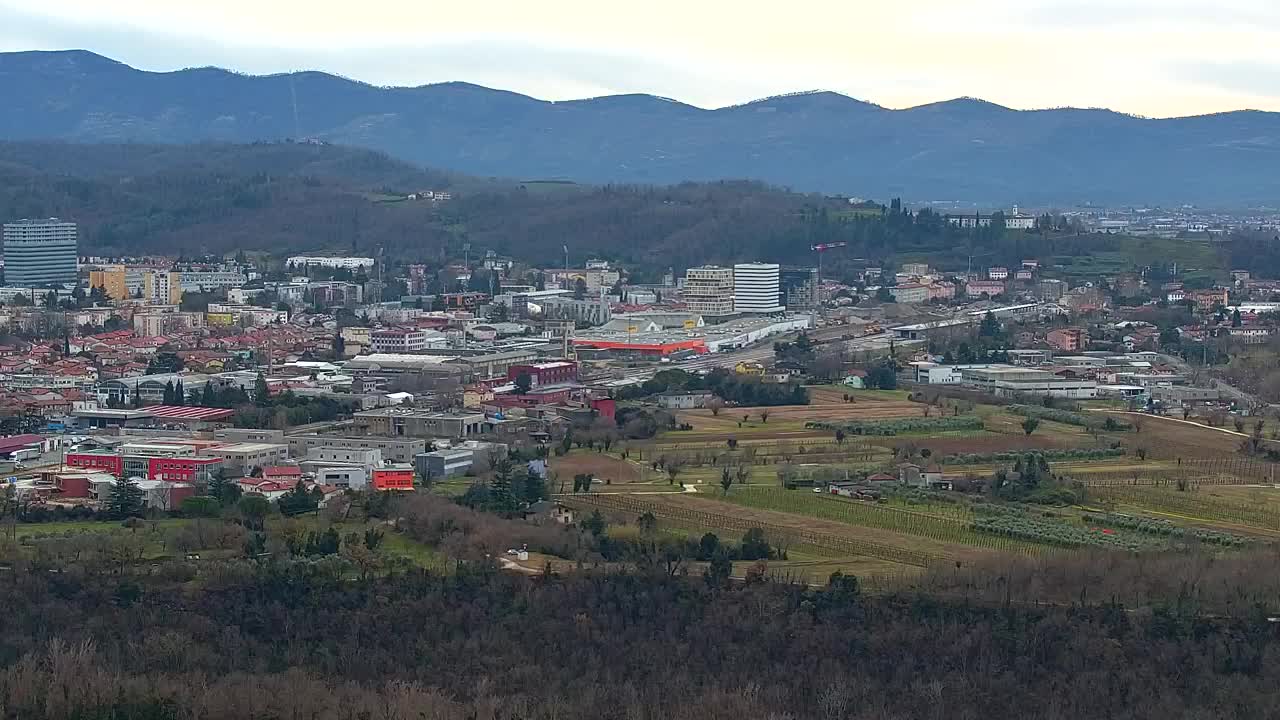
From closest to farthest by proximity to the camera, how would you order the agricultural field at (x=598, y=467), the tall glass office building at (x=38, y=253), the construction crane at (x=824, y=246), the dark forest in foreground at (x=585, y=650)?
the dark forest in foreground at (x=585, y=650), the agricultural field at (x=598, y=467), the tall glass office building at (x=38, y=253), the construction crane at (x=824, y=246)

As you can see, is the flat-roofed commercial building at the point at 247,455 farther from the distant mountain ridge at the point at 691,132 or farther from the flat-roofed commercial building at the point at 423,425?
the distant mountain ridge at the point at 691,132

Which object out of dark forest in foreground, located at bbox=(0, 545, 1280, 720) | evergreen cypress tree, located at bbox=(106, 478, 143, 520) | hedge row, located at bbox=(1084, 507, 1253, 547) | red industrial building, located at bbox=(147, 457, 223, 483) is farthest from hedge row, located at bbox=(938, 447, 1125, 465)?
evergreen cypress tree, located at bbox=(106, 478, 143, 520)

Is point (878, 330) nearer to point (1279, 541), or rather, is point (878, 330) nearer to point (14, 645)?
point (1279, 541)

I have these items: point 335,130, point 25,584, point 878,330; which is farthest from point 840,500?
point 335,130

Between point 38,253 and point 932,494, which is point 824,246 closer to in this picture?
point 38,253

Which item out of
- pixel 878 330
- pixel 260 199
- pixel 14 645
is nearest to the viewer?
pixel 14 645

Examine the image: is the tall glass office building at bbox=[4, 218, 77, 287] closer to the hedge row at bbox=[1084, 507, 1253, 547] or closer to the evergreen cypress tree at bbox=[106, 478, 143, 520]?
the evergreen cypress tree at bbox=[106, 478, 143, 520]

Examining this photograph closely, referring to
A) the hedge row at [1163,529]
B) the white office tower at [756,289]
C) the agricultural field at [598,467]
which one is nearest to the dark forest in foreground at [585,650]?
the hedge row at [1163,529]
